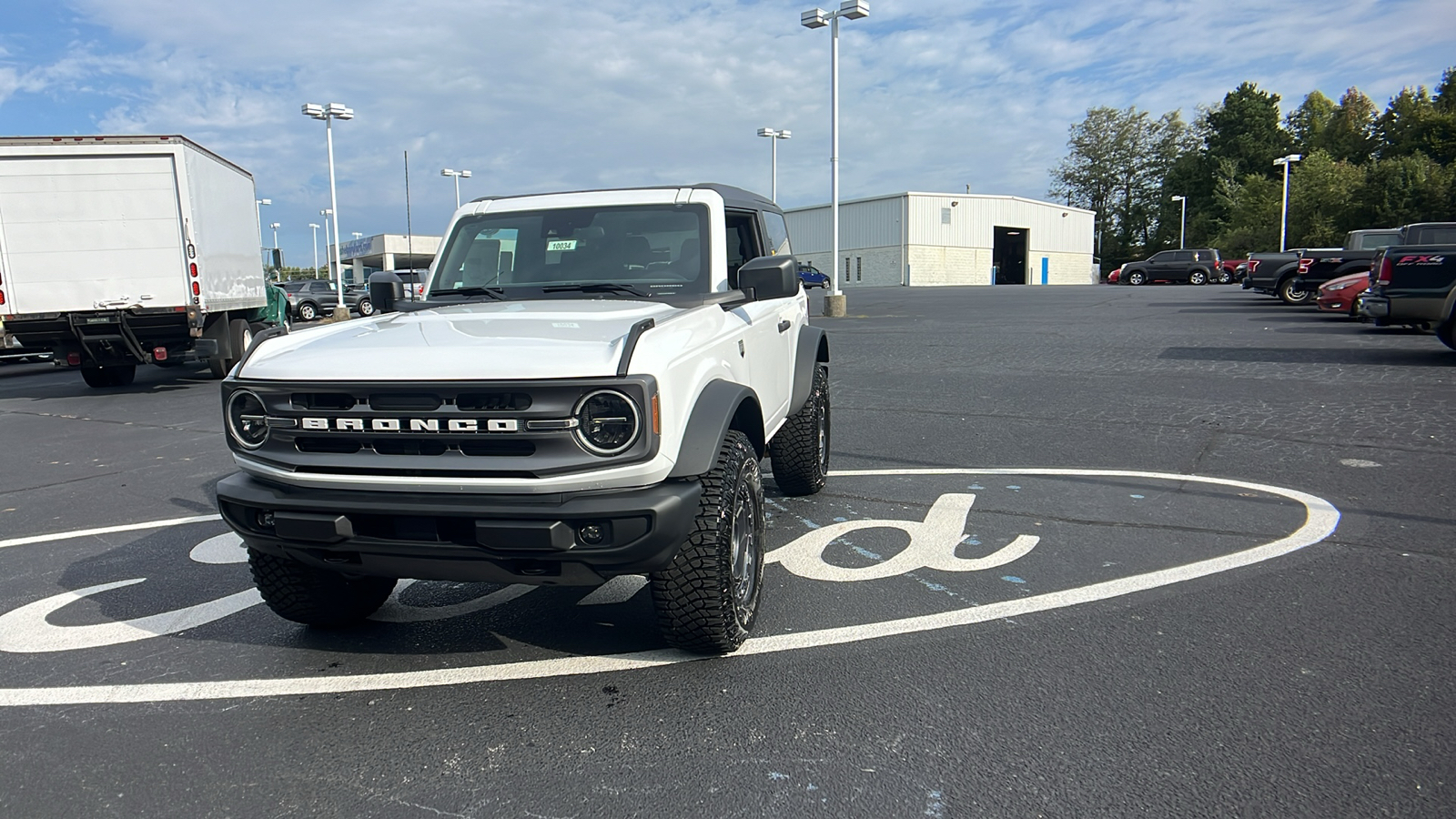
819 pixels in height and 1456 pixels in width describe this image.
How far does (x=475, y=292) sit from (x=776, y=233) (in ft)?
7.31

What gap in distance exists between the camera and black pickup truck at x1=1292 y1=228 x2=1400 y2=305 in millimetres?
21188

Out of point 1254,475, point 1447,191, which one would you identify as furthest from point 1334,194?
point 1254,475

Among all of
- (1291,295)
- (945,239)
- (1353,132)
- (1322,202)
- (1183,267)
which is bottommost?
(1291,295)

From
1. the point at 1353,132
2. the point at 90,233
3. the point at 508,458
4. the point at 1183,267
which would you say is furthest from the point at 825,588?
the point at 1353,132

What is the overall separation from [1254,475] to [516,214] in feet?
16.7

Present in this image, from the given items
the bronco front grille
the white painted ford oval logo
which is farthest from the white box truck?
the bronco front grille

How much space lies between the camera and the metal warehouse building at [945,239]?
6175 cm

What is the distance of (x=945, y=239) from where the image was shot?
206ft

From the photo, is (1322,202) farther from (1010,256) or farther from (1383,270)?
(1383,270)

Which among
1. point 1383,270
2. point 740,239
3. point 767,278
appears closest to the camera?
point 767,278

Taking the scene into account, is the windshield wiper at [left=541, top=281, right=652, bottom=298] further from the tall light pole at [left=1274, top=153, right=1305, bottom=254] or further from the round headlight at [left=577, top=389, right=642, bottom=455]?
the tall light pole at [left=1274, top=153, right=1305, bottom=254]

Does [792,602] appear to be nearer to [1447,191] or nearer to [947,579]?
[947,579]

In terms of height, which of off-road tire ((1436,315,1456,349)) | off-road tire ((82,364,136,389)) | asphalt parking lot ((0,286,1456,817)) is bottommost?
asphalt parking lot ((0,286,1456,817))

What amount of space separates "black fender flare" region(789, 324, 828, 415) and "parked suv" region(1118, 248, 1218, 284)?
1781 inches
